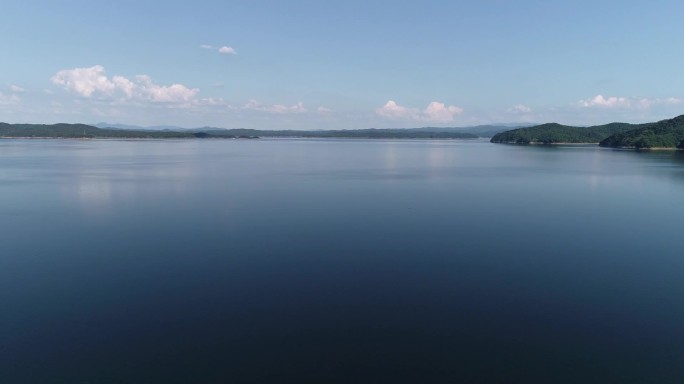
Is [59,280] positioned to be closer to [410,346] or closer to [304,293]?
[304,293]

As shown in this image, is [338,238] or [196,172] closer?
[338,238]

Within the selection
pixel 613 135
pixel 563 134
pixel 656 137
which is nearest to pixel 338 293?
pixel 656 137

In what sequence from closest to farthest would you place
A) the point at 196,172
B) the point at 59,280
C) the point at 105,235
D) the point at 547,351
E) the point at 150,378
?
the point at 150,378, the point at 547,351, the point at 59,280, the point at 105,235, the point at 196,172

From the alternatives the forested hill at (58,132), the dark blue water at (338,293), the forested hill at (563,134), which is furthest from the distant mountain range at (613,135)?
the forested hill at (58,132)

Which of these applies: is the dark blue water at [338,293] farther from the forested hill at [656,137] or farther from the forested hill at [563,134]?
the forested hill at [563,134]

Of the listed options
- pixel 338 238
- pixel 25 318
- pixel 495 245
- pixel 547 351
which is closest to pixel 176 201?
pixel 338 238

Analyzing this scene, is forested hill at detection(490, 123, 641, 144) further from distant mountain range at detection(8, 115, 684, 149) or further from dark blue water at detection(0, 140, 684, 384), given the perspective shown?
dark blue water at detection(0, 140, 684, 384)
